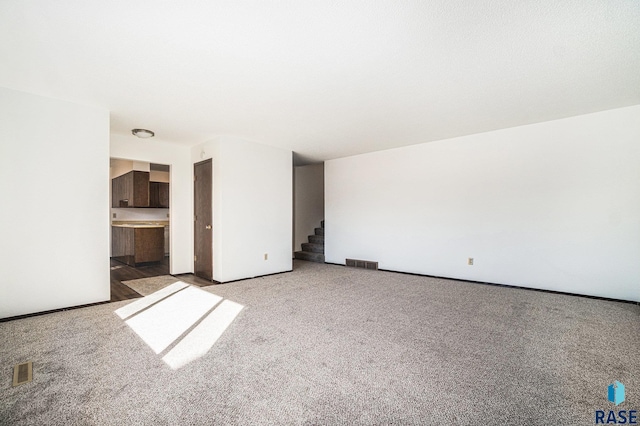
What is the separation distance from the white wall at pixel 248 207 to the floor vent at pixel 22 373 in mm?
2644

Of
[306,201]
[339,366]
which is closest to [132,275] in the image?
[306,201]

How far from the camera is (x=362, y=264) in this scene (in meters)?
6.26

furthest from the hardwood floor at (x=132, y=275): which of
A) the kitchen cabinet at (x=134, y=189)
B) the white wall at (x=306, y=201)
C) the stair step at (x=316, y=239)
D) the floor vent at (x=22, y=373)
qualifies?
the stair step at (x=316, y=239)

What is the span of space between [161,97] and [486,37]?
10.8 ft

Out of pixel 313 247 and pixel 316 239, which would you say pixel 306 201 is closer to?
pixel 316 239

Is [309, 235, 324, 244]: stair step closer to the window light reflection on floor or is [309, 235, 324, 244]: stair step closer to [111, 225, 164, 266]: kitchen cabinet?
[111, 225, 164, 266]: kitchen cabinet

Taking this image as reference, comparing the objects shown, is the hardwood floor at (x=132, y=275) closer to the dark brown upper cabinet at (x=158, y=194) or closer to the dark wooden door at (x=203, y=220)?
the dark wooden door at (x=203, y=220)

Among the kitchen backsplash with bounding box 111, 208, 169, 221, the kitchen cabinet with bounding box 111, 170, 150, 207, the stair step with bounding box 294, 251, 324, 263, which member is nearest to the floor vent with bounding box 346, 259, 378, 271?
the stair step with bounding box 294, 251, 324, 263

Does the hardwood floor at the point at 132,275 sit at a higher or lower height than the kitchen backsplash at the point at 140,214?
lower

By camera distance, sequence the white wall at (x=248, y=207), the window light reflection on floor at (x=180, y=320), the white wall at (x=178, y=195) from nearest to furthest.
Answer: the window light reflection on floor at (x=180, y=320) → the white wall at (x=248, y=207) → the white wall at (x=178, y=195)

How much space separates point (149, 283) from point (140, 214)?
390 cm

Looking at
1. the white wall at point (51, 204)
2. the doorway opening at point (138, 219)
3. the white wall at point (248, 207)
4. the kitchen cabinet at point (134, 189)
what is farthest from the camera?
the kitchen cabinet at point (134, 189)

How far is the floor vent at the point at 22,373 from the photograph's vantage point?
74.5 inches

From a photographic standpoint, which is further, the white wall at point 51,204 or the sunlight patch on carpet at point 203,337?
the white wall at point 51,204
